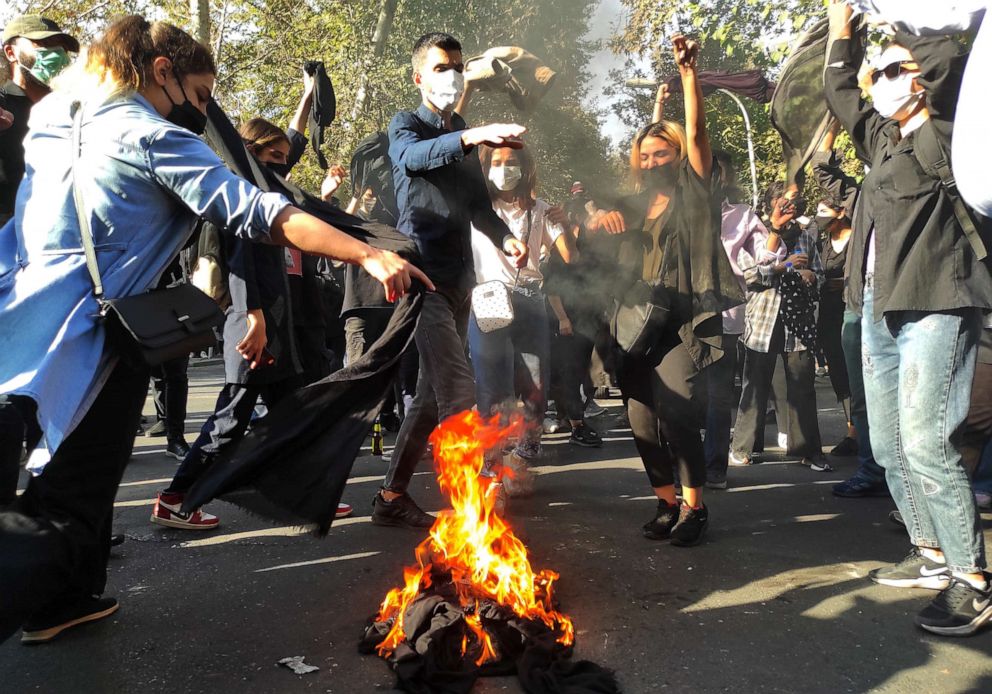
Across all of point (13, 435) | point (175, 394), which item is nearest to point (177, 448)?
point (175, 394)

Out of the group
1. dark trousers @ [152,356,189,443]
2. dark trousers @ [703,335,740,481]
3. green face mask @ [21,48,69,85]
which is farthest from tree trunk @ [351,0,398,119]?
dark trousers @ [703,335,740,481]

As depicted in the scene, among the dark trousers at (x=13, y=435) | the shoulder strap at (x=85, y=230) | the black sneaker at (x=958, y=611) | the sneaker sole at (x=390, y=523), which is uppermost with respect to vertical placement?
the shoulder strap at (x=85, y=230)

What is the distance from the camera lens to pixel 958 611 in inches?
128

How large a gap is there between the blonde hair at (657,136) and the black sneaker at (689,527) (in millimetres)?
1702

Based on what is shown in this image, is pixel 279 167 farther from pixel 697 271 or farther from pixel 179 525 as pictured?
pixel 697 271

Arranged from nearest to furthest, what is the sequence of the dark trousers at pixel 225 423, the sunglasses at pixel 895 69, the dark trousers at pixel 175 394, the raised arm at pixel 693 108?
the sunglasses at pixel 895 69 < the raised arm at pixel 693 108 < the dark trousers at pixel 225 423 < the dark trousers at pixel 175 394

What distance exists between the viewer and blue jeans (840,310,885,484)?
5.46m

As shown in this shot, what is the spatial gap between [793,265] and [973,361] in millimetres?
3386

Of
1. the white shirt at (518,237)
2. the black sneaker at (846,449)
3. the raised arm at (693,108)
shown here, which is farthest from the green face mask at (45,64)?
the black sneaker at (846,449)

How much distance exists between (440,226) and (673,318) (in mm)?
1273

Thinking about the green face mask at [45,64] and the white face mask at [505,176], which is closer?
the green face mask at [45,64]

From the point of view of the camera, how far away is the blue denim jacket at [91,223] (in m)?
2.46

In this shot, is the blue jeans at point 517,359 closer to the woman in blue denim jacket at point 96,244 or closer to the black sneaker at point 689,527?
the black sneaker at point 689,527

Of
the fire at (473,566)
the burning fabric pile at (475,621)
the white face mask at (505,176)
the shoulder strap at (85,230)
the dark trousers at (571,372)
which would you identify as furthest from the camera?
the dark trousers at (571,372)
